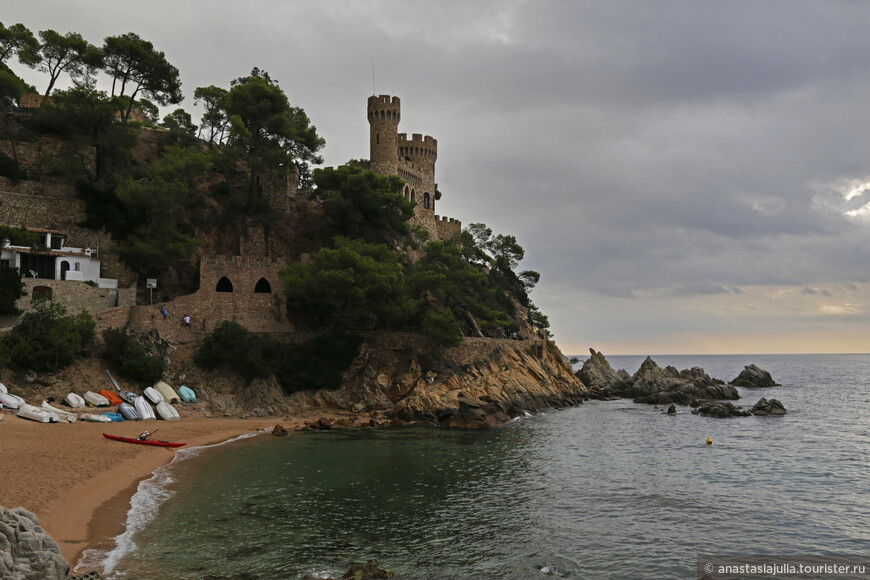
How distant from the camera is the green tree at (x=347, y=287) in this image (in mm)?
39281

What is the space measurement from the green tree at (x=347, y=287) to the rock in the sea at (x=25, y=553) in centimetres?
2846

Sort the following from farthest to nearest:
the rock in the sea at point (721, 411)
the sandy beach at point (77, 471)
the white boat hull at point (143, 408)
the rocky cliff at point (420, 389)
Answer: the rock in the sea at point (721, 411), the rocky cliff at point (420, 389), the white boat hull at point (143, 408), the sandy beach at point (77, 471)

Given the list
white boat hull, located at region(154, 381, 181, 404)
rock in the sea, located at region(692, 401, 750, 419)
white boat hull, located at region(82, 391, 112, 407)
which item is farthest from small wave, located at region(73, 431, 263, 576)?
rock in the sea, located at region(692, 401, 750, 419)

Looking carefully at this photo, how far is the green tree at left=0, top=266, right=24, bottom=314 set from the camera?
31828 millimetres

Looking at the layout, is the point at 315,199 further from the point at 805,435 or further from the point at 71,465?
the point at 805,435

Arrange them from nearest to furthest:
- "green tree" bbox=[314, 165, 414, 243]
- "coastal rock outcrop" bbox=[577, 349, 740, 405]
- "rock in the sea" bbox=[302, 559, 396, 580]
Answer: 1. "rock in the sea" bbox=[302, 559, 396, 580]
2. "green tree" bbox=[314, 165, 414, 243]
3. "coastal rock outcrop" bbox=[577, 349, 740, 405]

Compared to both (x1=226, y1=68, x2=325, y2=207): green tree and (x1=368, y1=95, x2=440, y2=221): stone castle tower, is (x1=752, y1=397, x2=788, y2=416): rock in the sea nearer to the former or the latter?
(x1=368, y1=95, x2=440, y2=221): stone castle tower

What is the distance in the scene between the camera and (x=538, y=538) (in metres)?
16.0

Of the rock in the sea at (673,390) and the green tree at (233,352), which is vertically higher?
the green tree at (233,352)

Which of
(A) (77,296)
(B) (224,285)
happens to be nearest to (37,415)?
(A) (77,296)

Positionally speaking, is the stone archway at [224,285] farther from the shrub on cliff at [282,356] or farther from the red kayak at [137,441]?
the red kayak at [137,441]

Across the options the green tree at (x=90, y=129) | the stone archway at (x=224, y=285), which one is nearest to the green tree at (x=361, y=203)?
the stone archway at (x=224, y=285)

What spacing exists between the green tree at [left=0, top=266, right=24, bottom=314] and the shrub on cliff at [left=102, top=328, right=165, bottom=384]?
4.84 m

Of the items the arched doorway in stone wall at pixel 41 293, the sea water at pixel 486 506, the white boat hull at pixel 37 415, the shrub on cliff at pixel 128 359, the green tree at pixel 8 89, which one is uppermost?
the green tree at pixel 8 89
